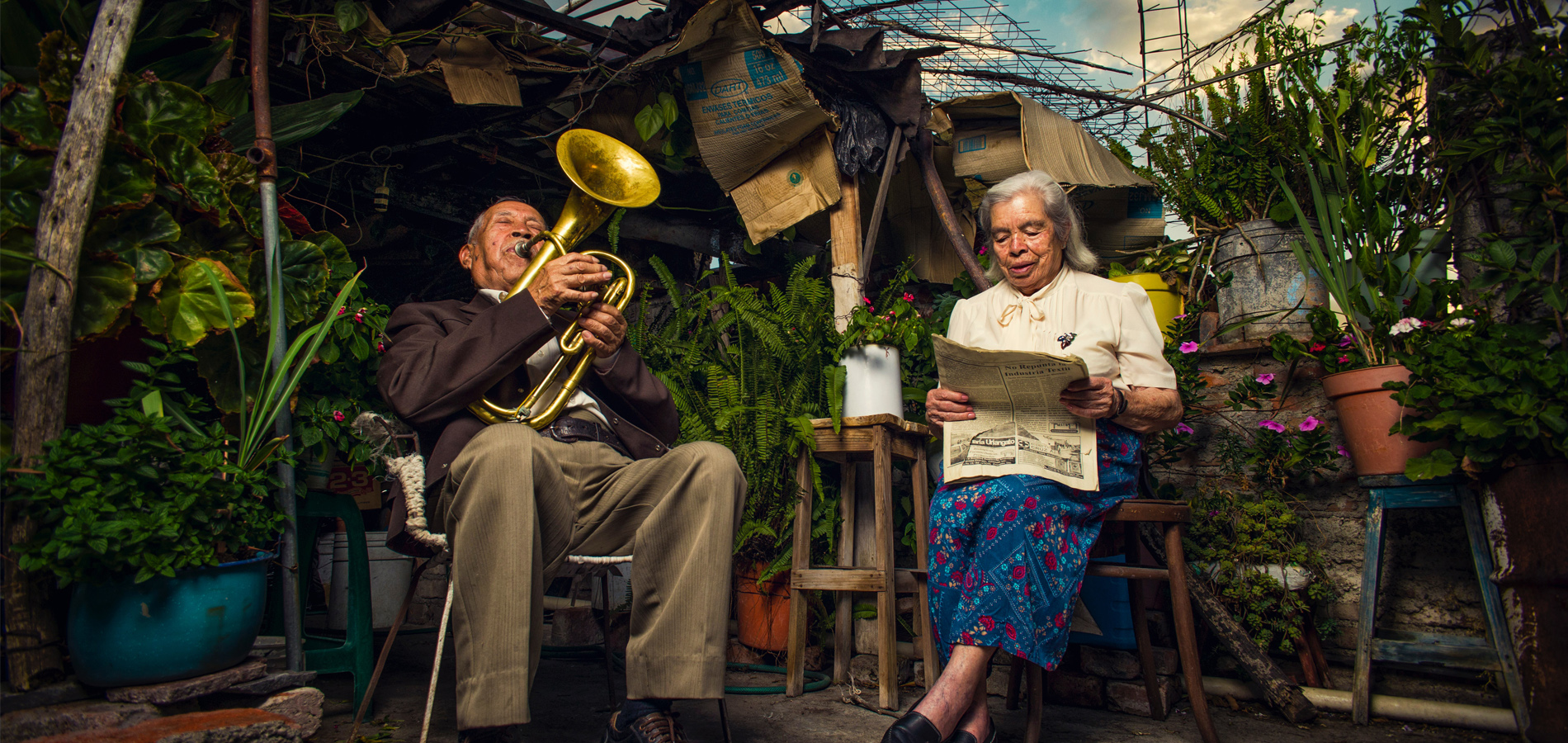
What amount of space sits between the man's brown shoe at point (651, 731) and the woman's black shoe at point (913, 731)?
1.41ft

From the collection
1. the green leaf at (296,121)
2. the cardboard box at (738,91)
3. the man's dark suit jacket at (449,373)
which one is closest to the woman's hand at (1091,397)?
the man's dark suit jacket at (449,373)

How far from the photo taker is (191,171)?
1691mm

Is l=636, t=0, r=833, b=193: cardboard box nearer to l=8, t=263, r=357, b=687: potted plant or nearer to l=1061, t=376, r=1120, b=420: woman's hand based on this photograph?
l=1061, t=376, r=1120, b=420: woman's hand

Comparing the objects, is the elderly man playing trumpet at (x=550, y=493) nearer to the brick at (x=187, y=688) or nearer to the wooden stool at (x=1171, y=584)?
the brick at (x=187, y=688)

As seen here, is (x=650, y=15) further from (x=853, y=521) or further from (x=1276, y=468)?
(x=1276, y=468)

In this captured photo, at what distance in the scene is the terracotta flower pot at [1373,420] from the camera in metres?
2.09

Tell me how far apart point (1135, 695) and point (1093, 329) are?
1141 mm

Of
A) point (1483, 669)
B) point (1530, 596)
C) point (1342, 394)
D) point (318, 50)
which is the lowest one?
point (1483, 669)

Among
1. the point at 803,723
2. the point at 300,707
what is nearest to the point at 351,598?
the point at 300,707

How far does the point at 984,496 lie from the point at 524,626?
1.07 metres

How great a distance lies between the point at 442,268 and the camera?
406 centimetres

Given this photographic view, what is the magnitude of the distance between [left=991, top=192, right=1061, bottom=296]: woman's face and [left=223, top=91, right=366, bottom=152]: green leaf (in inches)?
67.6

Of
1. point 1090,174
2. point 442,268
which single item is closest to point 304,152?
point 442,268

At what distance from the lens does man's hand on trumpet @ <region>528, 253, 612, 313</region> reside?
188cm
